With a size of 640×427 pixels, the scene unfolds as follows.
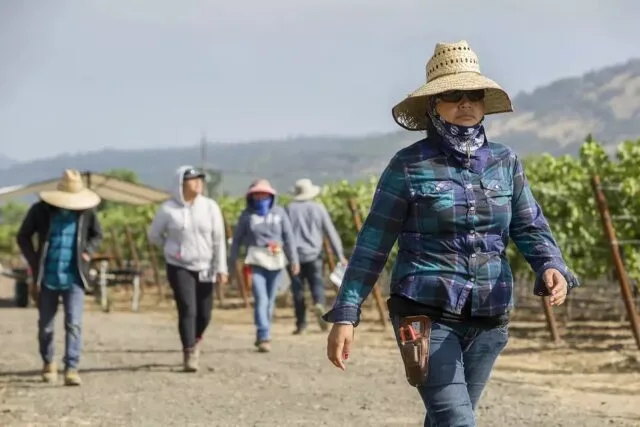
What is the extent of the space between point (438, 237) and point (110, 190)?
61.6 feet

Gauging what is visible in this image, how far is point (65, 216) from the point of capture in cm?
949

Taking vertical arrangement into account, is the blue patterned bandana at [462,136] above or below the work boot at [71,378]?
above

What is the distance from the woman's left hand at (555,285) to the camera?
4.00 metres

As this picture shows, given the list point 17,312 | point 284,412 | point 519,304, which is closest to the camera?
point 284,412

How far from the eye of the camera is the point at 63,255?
Answer: 9.30m

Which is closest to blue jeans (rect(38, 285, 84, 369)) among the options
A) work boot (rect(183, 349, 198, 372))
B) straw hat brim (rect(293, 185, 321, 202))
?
work boot (rect(183, 349, 198, 372))

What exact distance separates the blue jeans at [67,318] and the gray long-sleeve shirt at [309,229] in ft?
16.3

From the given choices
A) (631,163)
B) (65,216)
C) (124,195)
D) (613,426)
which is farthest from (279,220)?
(124,195)

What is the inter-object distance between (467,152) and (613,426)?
12.7ft

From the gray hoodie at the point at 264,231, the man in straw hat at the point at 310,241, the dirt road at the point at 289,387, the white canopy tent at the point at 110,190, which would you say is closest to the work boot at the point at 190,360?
the dirt road at the point at 289,387

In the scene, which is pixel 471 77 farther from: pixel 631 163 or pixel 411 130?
pixel 631 163

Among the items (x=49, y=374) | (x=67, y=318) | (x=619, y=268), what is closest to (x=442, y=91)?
(x=67, y=318)

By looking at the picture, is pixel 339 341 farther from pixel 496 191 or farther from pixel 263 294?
pixel 263 294

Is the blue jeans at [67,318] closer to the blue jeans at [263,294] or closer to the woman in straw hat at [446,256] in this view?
the blue jeans at [263,294]
